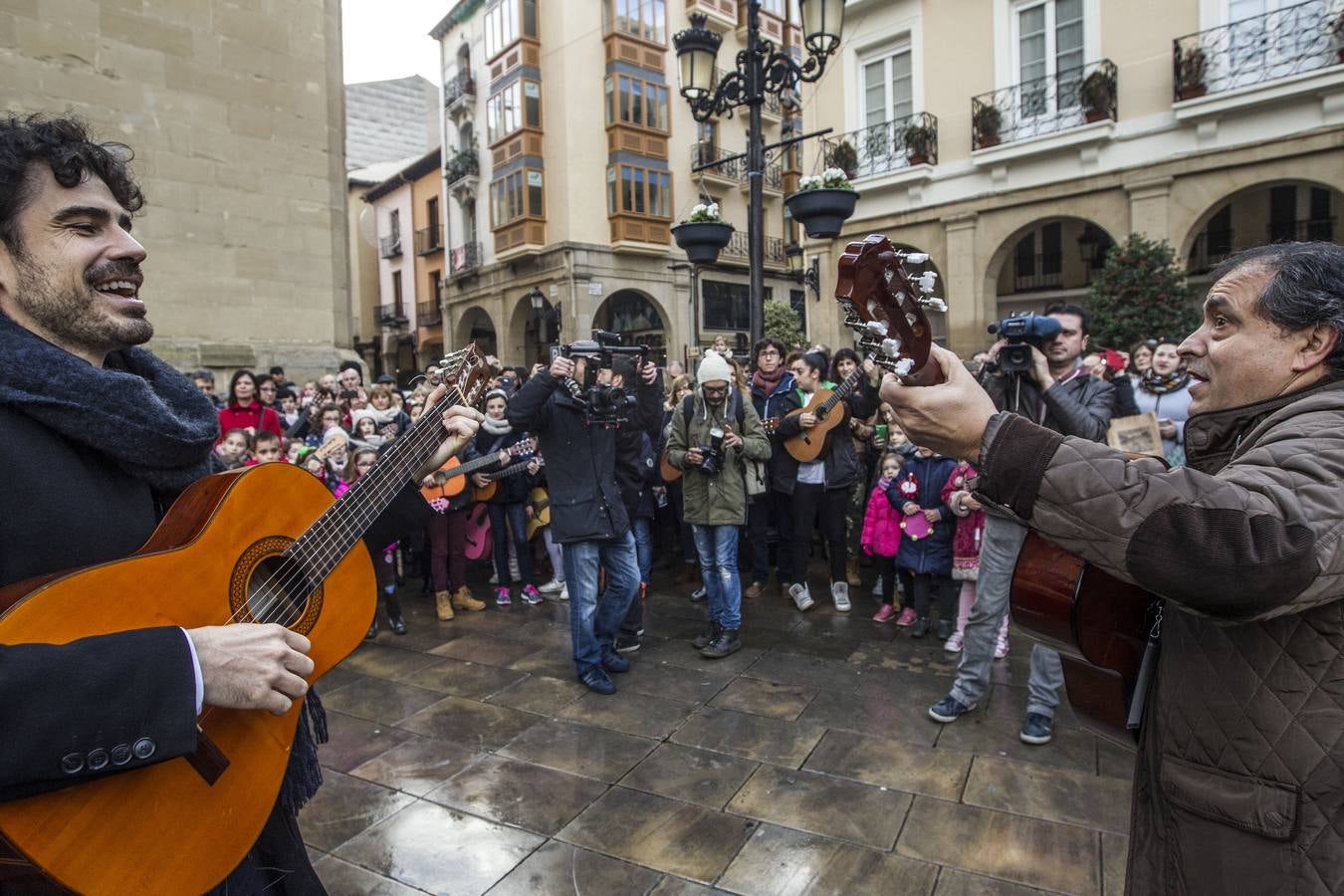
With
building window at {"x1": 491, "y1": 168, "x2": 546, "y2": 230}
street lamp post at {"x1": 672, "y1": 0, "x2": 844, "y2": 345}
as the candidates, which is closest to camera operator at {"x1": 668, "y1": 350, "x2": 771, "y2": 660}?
street lamp post at {"x1": 672, "y1": 0, "x2": 844, "y2": 345}

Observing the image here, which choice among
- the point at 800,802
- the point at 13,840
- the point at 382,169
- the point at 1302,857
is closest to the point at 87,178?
the point at 13,840

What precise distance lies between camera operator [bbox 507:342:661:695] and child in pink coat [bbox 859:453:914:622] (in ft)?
6.38

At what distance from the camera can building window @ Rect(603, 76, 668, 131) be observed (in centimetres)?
2409

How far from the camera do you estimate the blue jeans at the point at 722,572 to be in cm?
513

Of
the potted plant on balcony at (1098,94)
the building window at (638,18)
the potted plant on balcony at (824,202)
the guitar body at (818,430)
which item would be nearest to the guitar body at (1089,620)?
the guitar body at (818,430)

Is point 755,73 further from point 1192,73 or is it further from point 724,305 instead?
point 724,305

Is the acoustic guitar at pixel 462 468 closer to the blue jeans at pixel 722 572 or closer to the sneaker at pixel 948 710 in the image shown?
the blue jeans at pixel 722 572

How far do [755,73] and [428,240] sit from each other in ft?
Result: 90.4

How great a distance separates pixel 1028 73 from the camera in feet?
47.2

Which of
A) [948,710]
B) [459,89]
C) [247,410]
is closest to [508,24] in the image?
[459,89]

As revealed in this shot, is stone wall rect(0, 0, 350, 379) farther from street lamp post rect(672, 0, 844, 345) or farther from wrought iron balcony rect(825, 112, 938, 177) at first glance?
wrought iron balcony rect(825, 112, 938, 177)

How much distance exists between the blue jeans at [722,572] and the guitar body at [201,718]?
11.7 ft

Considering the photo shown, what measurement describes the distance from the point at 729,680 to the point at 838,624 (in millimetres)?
1369

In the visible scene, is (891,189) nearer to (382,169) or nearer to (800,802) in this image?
(800,802)
